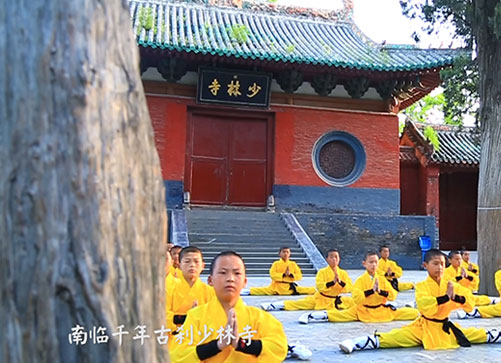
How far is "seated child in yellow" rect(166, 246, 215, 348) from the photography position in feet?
13.8

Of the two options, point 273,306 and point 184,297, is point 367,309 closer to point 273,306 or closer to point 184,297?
point 273,306

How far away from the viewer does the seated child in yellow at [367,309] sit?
601 cm

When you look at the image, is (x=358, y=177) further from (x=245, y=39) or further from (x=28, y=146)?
(x=28, y=146)

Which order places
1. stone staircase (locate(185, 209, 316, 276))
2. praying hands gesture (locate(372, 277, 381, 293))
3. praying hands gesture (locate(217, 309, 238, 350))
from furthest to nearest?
stone staircase (locate(185, 209, 316, 276)) → praying hands gesture (locate(372, 277, 381, 293)) → praying hands gesture (locate(217, 309, 238, 350))

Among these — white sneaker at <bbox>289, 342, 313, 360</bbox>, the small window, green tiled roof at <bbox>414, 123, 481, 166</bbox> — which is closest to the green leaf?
green tiled roof at <bbox>414, 123, 481, 166</bbox>

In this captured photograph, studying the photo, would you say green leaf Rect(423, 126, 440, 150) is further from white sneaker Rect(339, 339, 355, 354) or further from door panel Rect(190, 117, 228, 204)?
white sneaker Rect(339, 339, 355, 354)

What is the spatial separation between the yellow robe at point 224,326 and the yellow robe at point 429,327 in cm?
223

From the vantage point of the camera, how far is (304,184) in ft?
44.2

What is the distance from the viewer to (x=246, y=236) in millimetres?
11109

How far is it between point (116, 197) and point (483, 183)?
7640 millimetres

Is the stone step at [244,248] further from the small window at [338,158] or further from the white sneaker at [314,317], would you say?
the white sneaker at [314,317]

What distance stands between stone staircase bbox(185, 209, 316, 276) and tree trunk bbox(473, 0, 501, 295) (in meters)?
3.17

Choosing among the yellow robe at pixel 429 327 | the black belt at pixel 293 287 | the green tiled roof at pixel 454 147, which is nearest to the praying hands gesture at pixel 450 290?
the yellow robe at pixel 429 327

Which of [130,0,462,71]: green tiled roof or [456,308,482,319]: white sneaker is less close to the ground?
[130,0,462,71]: green tiled roof
